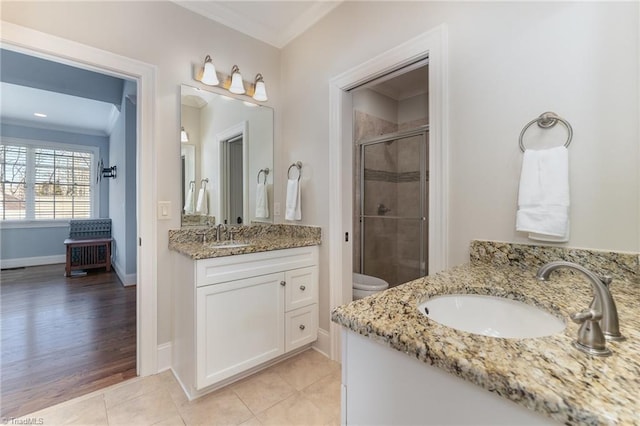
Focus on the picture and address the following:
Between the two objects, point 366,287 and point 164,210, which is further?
point 366,287

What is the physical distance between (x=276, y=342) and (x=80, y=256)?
4.41m

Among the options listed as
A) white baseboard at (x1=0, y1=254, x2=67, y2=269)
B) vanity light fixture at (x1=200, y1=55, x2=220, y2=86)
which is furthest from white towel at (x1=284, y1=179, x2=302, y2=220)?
white baseboard at (x1=0, y1=254, x2=67, y2=269)

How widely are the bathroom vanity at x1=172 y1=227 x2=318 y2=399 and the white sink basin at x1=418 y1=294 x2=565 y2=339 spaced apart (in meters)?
1.20

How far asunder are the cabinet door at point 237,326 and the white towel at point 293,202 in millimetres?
552

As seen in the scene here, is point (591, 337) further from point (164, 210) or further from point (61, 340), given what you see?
point (61, 340)

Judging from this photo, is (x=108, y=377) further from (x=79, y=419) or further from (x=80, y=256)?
(x=80, y=256)

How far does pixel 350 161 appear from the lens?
210 centimetres

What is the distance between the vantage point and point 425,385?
588 mm

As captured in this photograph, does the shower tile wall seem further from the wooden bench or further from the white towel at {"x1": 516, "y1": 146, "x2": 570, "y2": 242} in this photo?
the wooden bench

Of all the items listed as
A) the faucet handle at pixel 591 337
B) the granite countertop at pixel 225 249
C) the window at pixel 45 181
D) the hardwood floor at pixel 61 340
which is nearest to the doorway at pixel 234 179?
the granite countertop at pixel 225 249

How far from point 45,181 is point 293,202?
19.0 feet

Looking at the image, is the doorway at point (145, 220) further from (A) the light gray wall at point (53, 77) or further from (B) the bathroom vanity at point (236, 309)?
(A) the light gray wall at point (53, 77)

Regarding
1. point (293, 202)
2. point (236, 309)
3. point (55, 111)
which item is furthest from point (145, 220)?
point (55, 111)

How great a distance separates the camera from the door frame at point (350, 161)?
149cm
